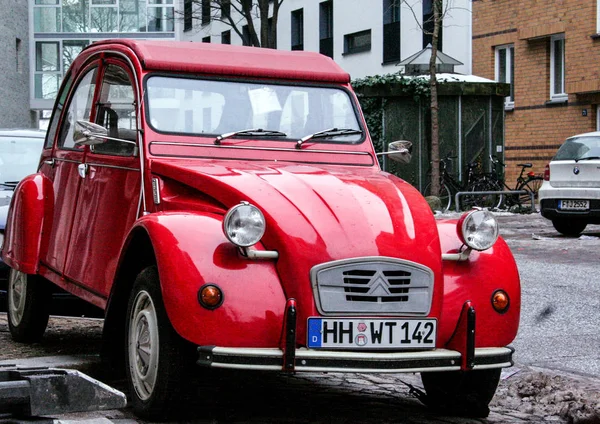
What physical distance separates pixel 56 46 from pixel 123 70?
141ft

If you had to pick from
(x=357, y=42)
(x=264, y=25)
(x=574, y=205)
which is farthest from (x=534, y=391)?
(x=357, y=42)

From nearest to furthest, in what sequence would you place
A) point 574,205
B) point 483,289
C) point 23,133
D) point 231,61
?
point 483,289
point 231,61
point 23,133
point 574,205

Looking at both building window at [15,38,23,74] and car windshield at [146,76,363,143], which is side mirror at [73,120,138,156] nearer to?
car windshield at [146,76,363,143]

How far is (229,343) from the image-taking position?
17.1 feet

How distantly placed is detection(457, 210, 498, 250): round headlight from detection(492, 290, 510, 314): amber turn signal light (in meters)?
0.24

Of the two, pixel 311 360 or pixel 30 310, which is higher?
pixel 311 360

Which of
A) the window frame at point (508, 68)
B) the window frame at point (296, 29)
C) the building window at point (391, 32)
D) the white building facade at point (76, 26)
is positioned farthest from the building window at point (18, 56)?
the window frame at point (508, 68)

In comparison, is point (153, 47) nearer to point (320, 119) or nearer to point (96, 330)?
point (320, 119)

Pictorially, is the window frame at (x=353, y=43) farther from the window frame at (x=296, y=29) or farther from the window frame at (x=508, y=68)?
the window frame at (x=508, y=68)

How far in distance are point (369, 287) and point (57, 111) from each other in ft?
13.2

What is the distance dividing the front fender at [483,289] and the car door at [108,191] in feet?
5.89

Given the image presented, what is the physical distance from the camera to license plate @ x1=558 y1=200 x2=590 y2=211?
1853 centimetres

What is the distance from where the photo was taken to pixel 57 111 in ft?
28.1

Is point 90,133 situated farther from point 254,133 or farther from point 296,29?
point 296,29
